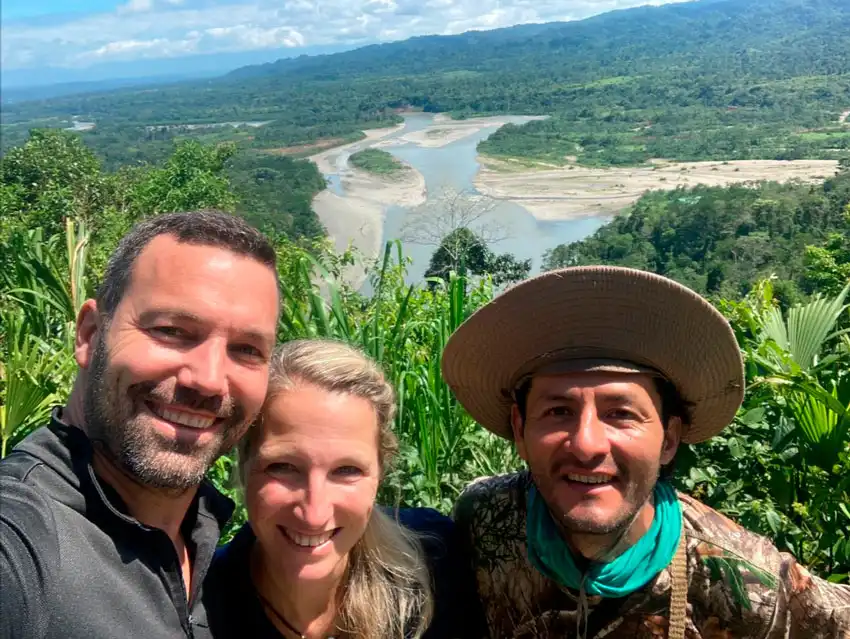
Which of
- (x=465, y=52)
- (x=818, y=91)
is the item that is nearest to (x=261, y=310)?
(x=818, y=91)

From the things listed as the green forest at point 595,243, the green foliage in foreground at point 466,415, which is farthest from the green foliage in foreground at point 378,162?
the green foliage in foreground at point 466,415

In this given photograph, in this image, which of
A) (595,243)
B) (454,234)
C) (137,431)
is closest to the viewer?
(137,431)

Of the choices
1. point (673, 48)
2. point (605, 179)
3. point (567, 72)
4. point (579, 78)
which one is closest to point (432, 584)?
point (605, 179)

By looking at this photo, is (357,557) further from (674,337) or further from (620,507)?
(674,337)

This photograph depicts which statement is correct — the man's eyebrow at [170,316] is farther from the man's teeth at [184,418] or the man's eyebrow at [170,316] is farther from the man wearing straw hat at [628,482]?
the man wearing straw hat at [628,482]

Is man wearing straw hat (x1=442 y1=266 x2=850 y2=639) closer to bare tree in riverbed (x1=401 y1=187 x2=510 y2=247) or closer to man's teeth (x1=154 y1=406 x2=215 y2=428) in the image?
man's teeth (x1=154 y1=406 x2=215 y2=428)

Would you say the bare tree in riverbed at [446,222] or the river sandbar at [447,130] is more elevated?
the bare tree in riverbed at [446,222]

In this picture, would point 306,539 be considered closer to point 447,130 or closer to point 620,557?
point 620,557
